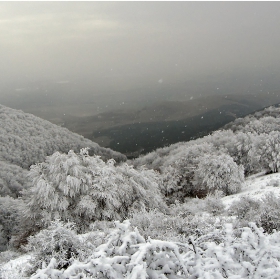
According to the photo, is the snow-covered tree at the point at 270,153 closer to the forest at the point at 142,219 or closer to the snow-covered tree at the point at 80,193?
the forest at the point at 142,219

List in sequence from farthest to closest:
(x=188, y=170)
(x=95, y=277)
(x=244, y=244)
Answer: (x=188, y=170) < (x=244, y=244) < (x=95, y=277)

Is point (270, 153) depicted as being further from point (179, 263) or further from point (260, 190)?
point (179, 263)

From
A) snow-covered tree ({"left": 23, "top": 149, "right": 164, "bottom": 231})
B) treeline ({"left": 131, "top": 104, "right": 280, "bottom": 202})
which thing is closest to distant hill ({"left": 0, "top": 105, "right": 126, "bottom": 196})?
treeline ({"left": 131, "top": 104, "right": 280, "bottom": 202})

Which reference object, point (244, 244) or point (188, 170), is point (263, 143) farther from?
point (244, 244)

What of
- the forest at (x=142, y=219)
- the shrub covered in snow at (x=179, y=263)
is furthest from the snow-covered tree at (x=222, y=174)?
the shrub covered in snow at (x=179, y=263)

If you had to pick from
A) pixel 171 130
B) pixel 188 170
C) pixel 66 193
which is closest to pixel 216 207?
pixel 66 193

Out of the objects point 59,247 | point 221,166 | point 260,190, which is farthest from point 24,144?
point 59,247
